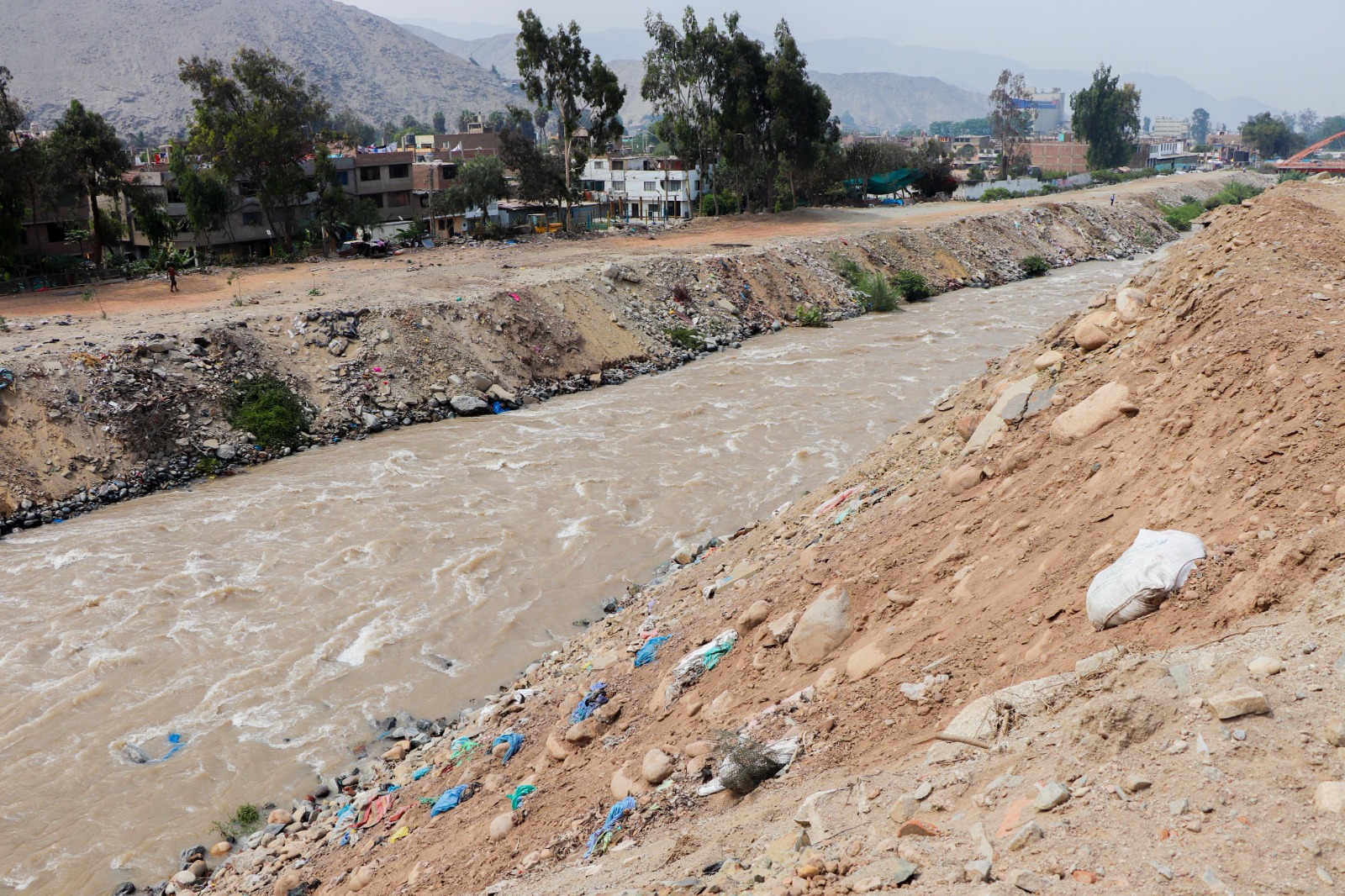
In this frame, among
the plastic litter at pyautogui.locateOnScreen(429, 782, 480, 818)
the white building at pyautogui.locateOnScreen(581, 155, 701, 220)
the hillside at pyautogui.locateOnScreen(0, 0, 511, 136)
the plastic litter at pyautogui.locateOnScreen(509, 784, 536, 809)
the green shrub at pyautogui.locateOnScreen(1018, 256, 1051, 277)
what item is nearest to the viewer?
the plastic litter at pyautogui.locateOnScreen(509, 784, 536, 809)

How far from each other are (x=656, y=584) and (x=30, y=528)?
35.8 feet

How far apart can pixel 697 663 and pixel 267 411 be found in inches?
577

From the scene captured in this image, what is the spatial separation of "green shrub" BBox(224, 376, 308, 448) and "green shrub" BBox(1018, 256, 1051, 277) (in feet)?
97.3

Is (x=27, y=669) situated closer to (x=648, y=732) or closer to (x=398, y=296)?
(x=648, y=732)

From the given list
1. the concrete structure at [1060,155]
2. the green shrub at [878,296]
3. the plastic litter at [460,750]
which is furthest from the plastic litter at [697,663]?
the concrete structure at [1060,155]

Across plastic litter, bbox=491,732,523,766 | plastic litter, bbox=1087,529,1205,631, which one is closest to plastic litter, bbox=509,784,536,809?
plastic litter, bbox=491,732,523,766

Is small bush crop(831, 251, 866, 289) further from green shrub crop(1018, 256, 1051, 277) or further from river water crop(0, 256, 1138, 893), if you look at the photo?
river water crop(0, 256, 1138, 893)

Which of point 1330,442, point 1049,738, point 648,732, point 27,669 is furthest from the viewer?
point 27,669

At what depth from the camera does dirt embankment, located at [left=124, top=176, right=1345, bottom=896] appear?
13.1ft

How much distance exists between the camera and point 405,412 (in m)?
20.6

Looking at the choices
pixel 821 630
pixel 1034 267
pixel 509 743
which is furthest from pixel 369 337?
pixel 1034 267

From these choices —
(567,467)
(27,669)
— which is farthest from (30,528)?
(567,467)

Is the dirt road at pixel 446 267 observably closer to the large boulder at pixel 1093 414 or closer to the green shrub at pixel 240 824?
the green shrub at pixel 240 824

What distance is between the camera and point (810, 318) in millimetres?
29656
